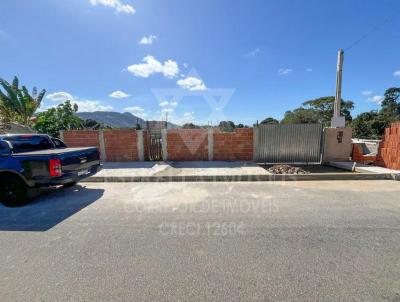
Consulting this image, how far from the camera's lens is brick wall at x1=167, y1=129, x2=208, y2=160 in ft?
32.1

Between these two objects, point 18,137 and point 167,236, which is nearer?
point 167,236

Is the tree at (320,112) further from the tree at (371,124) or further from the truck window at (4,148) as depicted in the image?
the truck window at (4,148)

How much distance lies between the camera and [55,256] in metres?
2.70

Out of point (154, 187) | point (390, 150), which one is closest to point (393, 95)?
point (390, 150)

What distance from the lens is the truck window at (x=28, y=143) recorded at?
197 inches

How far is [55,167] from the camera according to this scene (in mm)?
4523

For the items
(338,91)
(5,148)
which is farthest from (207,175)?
(338,91)

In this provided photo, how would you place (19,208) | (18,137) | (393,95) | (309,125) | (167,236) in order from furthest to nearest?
(393,95), (309,125), (18,137), (19,208), (167,236)

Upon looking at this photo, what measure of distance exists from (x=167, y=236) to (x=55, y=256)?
1538 millimetres

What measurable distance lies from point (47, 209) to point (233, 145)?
757cm

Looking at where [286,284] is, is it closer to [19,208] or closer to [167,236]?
[167,236]

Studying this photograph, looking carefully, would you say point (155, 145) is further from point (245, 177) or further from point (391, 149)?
point (391, 149)

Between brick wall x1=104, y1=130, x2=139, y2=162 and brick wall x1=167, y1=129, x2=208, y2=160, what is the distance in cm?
180

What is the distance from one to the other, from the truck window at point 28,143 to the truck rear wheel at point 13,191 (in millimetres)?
733
